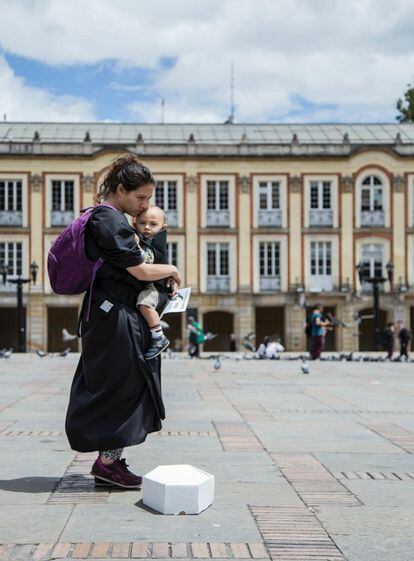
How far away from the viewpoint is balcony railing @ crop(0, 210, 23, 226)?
47.8 m

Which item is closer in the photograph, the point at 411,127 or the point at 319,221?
the point at 319,221

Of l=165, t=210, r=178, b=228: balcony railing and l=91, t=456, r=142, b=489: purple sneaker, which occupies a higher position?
l=165, t=210, r=178, b=228: balcony railing

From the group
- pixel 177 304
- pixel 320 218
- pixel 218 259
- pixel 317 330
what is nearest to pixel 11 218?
pixel 218 259

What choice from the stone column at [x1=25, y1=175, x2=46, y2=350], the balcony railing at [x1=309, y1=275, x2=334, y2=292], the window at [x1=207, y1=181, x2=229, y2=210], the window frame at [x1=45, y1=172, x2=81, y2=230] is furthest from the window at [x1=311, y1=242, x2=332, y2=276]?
the stone column at [x1=25, y1=175, x2=46, y2=350]

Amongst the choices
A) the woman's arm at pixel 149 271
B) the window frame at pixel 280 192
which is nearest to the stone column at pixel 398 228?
the window frame at pixel 280 192

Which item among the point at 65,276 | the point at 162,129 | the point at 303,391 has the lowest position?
the point at 303,391

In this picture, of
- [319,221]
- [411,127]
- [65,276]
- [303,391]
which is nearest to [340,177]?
[319,221]

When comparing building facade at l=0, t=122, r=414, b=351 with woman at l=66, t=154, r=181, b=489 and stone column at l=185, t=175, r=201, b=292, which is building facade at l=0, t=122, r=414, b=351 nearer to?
stone column at l=185, t=175, r=201, b=292

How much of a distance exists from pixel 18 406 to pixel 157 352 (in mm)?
6350

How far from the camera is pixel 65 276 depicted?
581cm

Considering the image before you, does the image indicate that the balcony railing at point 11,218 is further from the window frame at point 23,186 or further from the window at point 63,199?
the window at point 63,199

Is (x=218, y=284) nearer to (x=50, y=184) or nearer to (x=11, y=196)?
(x=50, y=184)

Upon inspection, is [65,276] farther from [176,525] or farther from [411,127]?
[411,127]

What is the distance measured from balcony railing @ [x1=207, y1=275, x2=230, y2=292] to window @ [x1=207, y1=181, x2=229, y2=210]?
11.6 feet
